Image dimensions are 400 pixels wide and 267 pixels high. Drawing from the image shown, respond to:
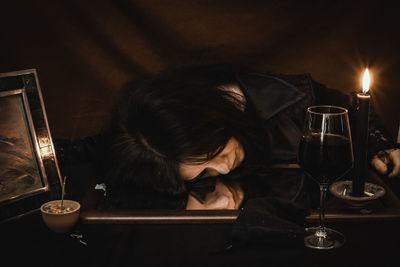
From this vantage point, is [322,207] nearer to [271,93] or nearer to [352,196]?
[352,196]

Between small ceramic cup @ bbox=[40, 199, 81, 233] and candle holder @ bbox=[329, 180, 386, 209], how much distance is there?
59 cm

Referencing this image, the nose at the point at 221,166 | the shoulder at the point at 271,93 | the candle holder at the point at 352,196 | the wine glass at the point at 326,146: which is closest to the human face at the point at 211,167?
the nose at the point at 221,166

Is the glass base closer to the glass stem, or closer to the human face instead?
the glass stem

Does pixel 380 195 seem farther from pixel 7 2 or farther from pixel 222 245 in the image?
pixel 7 2

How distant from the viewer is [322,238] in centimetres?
104

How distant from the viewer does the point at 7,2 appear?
167cm

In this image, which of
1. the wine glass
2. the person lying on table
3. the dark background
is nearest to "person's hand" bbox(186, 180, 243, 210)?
the person lying on table

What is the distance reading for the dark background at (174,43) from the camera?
1747 millimetres

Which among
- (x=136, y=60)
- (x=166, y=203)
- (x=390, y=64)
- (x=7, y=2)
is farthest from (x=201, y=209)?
(x=390, y=64)

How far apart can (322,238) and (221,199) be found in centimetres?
32

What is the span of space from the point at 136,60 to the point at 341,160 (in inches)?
43.0

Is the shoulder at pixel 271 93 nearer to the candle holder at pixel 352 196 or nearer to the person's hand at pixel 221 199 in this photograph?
the person's hand at pixel 221 199

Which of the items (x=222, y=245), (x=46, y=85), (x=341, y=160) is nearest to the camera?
(x=341, y=160)

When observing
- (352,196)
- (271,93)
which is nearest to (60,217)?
(352,196)
